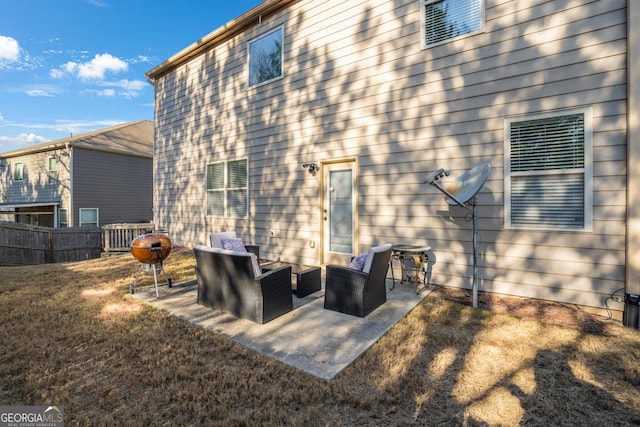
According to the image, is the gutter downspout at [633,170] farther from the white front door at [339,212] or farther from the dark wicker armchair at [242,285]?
the dark wicker armchair at [242,285]

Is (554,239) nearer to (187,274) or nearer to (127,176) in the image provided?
(187,274)

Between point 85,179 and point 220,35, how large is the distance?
11.5 meters

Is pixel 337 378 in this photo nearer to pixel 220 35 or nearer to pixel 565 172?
pixel 565 172

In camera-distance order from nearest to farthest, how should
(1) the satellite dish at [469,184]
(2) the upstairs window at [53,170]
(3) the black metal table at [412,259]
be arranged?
(1) the satellite dish at [469,184], (3) the black metal table at [412,259], (2) the upstairs window at [53,170]

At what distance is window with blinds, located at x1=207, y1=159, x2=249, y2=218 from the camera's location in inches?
299

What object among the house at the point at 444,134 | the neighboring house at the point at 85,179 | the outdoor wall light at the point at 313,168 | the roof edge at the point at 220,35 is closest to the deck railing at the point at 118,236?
the house at the point at 444,134

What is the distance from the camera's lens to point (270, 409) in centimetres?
203

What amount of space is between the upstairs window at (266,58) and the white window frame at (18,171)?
18.8 metres

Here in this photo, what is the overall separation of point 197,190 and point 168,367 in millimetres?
6855

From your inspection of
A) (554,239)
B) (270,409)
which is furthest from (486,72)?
(270,409)

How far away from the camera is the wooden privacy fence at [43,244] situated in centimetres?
909

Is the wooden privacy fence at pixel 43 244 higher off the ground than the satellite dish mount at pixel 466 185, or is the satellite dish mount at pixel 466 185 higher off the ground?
the satellite dish mount at pixel 466 185

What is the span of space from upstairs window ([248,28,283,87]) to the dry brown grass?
18.8ft

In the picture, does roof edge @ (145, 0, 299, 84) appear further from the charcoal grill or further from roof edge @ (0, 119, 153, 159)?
roof edge @ (0, 119, 153, 159)
